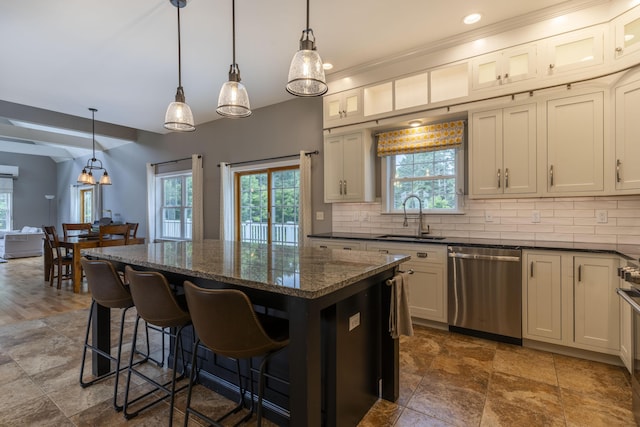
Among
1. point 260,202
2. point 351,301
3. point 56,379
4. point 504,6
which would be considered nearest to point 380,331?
point 351,301

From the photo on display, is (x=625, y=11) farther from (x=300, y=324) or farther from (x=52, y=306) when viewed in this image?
(x=52, y=306)

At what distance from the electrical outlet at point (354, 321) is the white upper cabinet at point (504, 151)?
2.02 metres

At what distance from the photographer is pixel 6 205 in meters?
9.95

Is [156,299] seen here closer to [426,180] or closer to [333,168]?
[333,168]

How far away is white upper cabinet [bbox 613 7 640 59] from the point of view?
2.38m

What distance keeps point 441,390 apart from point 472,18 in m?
3.13

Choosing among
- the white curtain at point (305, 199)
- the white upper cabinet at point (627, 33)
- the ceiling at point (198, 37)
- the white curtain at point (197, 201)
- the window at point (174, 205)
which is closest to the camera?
the white upper cabinet at point (627, 33)

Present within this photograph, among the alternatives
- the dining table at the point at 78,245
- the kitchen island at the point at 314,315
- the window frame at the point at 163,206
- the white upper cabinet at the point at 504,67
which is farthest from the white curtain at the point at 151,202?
the white upper cabinet at the point at 504,67

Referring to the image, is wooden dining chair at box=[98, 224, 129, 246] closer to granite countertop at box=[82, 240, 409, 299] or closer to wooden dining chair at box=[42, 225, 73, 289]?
wooden dining chair at box=[42, 225, 73, 289]

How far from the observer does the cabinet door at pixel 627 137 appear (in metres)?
2.39

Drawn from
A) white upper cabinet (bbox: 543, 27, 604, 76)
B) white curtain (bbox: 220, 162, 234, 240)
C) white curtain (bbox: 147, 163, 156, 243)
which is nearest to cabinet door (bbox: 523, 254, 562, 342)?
white upper cabinet (bbox: 543, 27, 604, 76)

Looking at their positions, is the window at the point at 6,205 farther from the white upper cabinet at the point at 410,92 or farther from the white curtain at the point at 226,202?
the white upper cabinet at the point at 410,92

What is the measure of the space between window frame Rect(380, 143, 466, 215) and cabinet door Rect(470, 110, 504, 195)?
1.14 feet

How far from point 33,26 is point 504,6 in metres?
4.30
